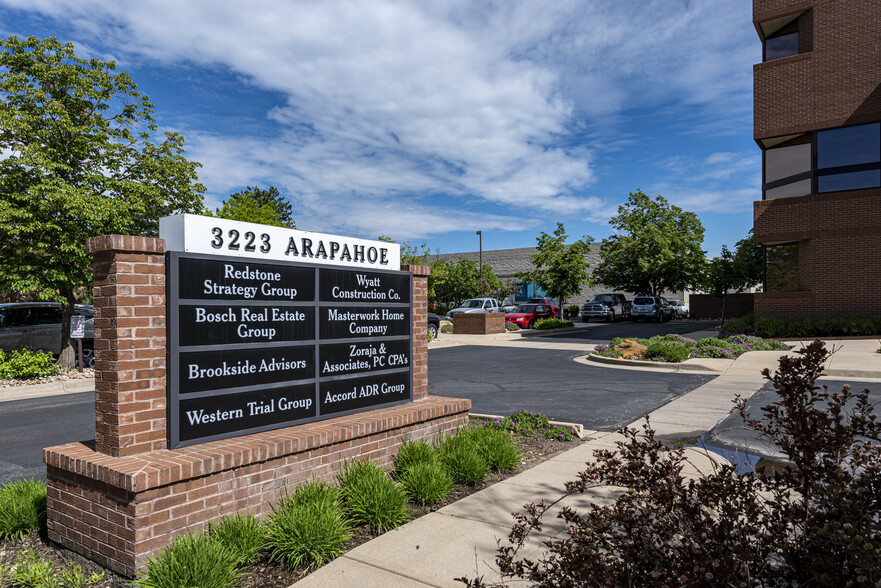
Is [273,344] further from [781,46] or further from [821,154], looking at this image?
[781,46]

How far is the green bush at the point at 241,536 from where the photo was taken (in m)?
3.60

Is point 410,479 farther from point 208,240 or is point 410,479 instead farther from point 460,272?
point 460,272

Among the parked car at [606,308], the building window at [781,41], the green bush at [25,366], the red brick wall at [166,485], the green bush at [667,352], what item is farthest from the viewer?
the parked car at [606,308]

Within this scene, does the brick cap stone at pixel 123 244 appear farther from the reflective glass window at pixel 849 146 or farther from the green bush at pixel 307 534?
the reflective glass window at pixel 849 146

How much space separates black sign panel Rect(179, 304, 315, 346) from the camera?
13.7ft

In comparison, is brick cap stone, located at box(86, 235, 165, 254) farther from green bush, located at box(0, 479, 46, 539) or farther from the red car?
the red car

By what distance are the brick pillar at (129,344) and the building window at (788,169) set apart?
21663 mm

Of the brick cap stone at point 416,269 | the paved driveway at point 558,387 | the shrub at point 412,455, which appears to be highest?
the brick cap stone at point 416,269

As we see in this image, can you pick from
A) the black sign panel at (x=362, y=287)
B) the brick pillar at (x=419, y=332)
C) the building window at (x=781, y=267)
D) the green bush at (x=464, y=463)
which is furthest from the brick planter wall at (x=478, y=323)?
the green bush at (x=464, y=463)

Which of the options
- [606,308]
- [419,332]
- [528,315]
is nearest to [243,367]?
[419,332]

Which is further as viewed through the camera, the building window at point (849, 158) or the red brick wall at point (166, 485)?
the building window at point (849, 158)

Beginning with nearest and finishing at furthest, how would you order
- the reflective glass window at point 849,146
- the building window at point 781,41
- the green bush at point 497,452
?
the green bush at point 497,452
the reflective glass window at point 849,146
the building window at point 781,41

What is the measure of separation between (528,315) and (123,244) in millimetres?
27824

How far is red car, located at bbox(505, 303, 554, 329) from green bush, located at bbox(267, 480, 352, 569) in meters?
26.6
